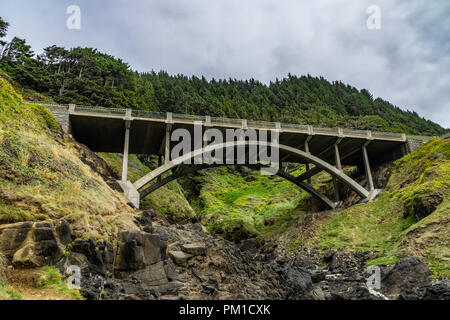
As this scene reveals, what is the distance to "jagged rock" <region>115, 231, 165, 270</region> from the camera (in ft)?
31.7

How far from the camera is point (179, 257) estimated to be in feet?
37.6

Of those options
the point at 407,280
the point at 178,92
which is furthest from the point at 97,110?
the point at 178,92

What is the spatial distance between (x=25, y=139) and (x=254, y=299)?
1129 cm

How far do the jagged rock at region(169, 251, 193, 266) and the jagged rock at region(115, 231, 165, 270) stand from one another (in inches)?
31.4

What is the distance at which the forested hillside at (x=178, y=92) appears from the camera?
38594 mm

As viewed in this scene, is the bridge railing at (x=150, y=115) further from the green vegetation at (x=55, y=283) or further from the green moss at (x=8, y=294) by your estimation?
the green moss at (x=8, y=294)

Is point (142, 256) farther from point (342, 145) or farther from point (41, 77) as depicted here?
point (41, 77)

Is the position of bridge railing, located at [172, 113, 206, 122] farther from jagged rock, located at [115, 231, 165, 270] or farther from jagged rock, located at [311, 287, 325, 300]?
jagged rock, located at [311, 287, 325, 300]

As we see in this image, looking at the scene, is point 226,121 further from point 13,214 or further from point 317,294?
point 13,214

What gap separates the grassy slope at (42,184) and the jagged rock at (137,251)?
0.82m

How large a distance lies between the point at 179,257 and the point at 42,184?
18.6 ft

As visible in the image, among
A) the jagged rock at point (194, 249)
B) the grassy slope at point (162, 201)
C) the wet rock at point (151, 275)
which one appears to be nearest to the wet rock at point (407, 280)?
the jagged rock at point (194, 249)

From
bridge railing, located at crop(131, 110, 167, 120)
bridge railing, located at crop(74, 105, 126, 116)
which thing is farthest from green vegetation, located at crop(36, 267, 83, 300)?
bridge railing, located at crop(131, 110, 167, 120)
